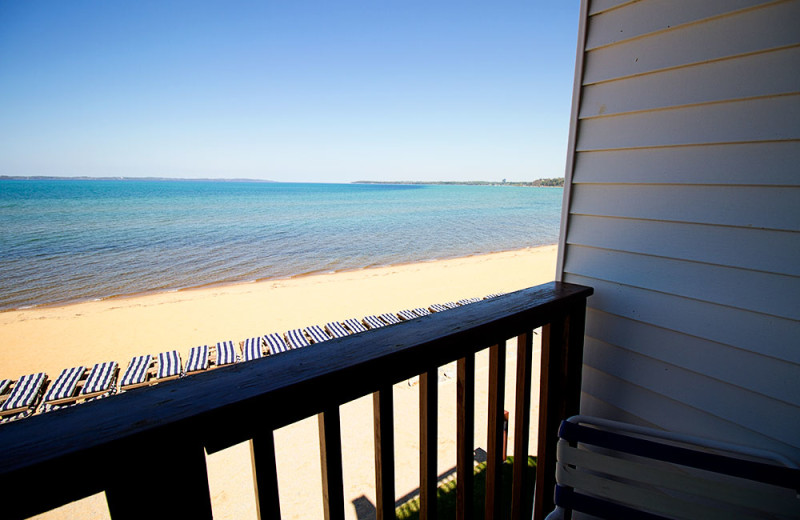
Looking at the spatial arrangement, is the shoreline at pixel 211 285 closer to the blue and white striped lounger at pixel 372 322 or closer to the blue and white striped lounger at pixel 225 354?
the blue and white striped lounger at pixel 225 354

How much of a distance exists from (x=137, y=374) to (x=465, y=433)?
263 inches

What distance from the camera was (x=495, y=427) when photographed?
4.17 ft

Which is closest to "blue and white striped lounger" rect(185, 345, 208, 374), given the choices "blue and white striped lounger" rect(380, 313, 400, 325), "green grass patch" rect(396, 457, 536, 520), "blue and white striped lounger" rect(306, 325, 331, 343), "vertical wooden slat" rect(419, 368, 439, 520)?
"blue and white striped lounger" rect(306, 325, 331, 343)

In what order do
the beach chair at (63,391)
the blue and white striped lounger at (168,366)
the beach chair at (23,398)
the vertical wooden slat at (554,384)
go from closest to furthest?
the vertical wooden slat at (554,384) → the beach chair at (23,398) → the beach chair at (63,391) → the blue and white striped lounger at (168,366)

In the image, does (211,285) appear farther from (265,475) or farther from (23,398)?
(265,475)

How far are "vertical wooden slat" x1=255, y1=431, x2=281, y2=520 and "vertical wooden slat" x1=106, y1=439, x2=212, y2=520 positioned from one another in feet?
0.28

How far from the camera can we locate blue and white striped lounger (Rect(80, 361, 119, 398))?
5.53m

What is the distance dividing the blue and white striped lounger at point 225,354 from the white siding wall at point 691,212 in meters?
6.09

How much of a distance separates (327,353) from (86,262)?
752 inches

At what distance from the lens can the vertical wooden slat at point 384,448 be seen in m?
0.88

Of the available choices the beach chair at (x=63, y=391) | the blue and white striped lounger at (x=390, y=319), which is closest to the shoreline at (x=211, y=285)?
Result: the beach chair at (x=63, y=391)

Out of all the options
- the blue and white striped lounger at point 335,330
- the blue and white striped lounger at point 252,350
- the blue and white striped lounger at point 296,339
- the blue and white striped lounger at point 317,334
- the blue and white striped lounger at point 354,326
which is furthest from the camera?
the blue and white striped lounger at point 354,326

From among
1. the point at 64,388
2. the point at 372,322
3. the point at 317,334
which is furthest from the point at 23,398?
the point at 372,322

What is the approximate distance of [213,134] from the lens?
66062 mm
